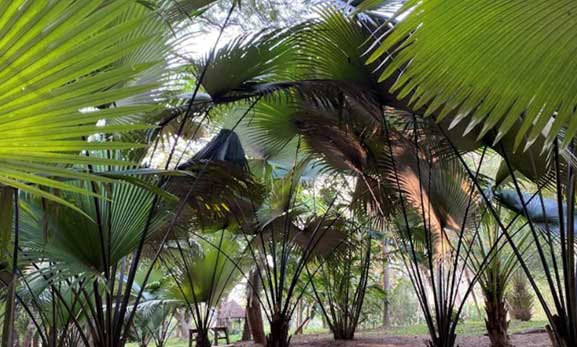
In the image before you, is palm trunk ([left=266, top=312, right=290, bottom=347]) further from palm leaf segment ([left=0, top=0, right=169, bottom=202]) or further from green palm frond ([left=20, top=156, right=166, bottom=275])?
palm leaf segment ([left=0, top=0, right=169, bottom=202])

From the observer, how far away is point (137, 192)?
8.06 ft

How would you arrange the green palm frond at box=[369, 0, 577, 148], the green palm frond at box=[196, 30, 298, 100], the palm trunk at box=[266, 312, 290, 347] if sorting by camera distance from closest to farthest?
the green palm frond at box=[369, 0, 577, 148]
the green palm frond at box=[196, 30, 298, 100]
the palm trunk at box=[266, 312, 290, 347]

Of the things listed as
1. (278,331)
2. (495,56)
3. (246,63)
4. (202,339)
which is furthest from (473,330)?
(495,56)

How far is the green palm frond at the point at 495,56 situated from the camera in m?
0.85

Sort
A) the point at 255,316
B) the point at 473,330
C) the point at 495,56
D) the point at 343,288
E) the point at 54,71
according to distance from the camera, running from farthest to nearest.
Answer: the point at 473,330
the point at 255,316
the point at 343,288
the point at 495,56
the point at 54,71

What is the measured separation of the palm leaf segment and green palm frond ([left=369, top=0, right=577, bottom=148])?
46 centimetres

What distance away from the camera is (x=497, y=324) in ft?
13.6

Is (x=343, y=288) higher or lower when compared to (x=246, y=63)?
lower

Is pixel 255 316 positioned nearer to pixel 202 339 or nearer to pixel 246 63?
pixel 202 339

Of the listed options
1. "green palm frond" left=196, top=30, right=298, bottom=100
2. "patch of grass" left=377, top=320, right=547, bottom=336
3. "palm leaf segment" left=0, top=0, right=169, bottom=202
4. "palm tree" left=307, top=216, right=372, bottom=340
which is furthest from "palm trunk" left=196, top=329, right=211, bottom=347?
"palm leaf segment" left=0, top=0, right=169, bottom=202

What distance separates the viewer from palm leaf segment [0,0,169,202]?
563 millimetres

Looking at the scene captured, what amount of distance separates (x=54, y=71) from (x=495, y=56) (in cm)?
80

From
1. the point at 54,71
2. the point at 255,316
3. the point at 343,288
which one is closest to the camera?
the point at 54,71

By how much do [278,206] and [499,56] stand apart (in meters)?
3.87
